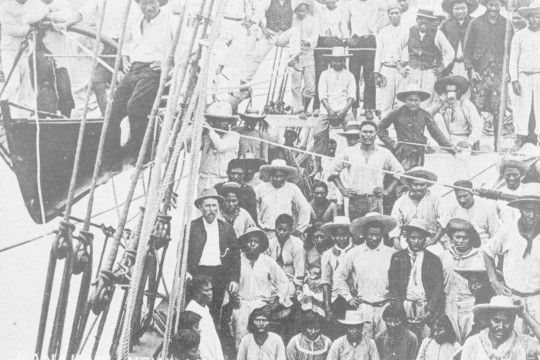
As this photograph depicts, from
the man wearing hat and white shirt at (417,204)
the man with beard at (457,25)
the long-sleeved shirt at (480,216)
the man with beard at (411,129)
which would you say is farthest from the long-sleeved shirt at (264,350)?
the man with beard at (457,25)

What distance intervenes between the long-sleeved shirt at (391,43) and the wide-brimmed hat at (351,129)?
1.27 feet

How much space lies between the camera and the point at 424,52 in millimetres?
5742

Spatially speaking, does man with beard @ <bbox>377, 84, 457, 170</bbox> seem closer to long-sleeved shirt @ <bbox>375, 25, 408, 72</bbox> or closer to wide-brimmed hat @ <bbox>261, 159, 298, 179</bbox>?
long-sleeved shirt @ <bbox>375, 25, 408, 72</bbox>

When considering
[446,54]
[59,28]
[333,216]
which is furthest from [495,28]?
[59,28]

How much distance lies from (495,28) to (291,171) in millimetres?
1360

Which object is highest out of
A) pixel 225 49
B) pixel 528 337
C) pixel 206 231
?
pixel 225 49

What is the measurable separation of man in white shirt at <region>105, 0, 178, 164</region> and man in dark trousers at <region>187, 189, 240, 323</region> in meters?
0.55

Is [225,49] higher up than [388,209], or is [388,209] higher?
[225,49]

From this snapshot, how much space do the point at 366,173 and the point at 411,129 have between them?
349 millimetres

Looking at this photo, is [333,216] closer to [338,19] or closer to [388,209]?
[388,209]

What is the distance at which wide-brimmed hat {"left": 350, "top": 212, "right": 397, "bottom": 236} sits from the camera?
5.45 metres

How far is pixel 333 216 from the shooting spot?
18.3 feet

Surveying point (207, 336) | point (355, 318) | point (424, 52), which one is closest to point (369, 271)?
point (355, 318)

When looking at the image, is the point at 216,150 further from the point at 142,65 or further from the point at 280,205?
the point at 142,65
